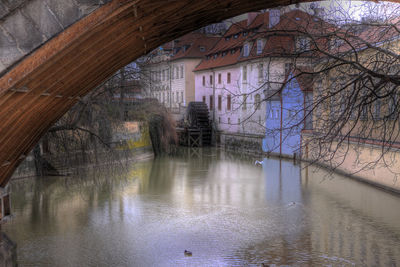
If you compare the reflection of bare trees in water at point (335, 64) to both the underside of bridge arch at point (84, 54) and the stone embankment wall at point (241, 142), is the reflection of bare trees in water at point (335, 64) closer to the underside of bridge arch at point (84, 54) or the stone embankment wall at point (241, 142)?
the underside of bridge arch at point (84, 54)

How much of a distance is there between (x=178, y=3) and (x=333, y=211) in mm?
11587

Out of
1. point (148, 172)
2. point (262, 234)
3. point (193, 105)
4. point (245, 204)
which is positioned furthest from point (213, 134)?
point (262, 234)

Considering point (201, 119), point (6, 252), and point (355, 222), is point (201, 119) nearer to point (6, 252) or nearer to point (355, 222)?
point (355, 222)

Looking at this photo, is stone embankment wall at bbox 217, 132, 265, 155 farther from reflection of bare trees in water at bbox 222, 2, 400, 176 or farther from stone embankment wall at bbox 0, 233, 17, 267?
stone embankment wall at bbox 0, 233, 17, 267

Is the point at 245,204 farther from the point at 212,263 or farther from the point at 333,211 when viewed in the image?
the point at 212,263

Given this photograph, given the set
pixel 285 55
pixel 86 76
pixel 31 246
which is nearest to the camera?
pixel 86 76

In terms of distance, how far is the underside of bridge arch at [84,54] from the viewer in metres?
2.86

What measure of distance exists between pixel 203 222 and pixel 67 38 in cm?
972

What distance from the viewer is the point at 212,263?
29.5 ft

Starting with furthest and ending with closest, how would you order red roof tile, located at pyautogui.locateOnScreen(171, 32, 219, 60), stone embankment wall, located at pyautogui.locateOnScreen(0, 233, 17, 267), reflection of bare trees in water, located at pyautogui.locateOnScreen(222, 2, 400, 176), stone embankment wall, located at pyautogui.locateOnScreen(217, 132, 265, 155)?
red roof tile, located at pyautogui.locateOnScreen(171, 32, 219, 60)
stone embankment wall, located at pyautogui.locateOnScreen(217, 132, 265, 155)
stone embankment wall, located at pyautogui.locateOnScreen(0, 233, 17, 267)
reflection of bare trees in water, located at pyautogui.locateOnScreen(222, 2, 400, 176)

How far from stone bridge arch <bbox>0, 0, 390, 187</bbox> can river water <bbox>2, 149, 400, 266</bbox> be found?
576cm

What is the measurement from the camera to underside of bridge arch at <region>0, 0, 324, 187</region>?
113 inches

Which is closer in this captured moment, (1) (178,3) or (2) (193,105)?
(1) (178,3)

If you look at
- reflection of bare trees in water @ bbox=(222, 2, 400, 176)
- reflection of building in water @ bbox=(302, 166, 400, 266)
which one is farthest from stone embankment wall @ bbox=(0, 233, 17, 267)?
reflection of building in water @ bbox=(302, 166, 400, 266)
